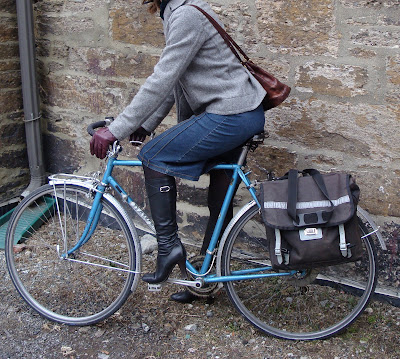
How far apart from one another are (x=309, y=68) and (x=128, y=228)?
1382 mm

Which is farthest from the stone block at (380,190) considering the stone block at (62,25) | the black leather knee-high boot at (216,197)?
the stone block at (62,25)

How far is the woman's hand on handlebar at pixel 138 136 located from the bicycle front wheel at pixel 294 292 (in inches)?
28.4

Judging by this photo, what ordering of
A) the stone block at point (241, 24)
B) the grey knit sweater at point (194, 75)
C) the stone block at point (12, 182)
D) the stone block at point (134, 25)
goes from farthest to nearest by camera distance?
the stone block at point (12, 182)
the stone block at point (134, 25)
the stone block at point (241, 24)
the grey knit sweater at point (194, 75)

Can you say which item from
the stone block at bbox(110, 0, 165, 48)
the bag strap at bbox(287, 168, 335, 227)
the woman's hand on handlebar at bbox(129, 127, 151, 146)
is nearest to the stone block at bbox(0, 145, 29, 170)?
the stone block at bbox(110, 0, 165, 48)

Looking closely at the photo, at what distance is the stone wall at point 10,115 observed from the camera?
453 centimetres

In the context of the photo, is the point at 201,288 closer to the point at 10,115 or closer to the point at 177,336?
the point at 177,336

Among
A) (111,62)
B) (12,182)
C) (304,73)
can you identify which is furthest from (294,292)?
(12,182)

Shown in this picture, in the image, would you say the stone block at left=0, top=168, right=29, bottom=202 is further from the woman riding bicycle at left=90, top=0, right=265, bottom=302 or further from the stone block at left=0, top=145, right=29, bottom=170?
the woman riding bicycle at left=90, top=0, right=265, bottom=302

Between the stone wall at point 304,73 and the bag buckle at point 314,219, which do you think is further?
the stone wall at point 304,73

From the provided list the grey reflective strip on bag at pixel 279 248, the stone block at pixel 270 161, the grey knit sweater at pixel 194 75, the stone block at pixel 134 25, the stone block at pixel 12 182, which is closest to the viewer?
the grey knit sweater at pixel 194 75

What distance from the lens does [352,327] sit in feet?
11.2

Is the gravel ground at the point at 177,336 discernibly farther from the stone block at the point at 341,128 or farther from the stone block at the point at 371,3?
the stone block at the point at 371,3

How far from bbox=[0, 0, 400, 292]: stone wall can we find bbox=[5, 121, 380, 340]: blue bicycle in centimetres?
39

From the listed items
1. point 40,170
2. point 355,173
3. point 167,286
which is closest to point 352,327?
point 355,173
